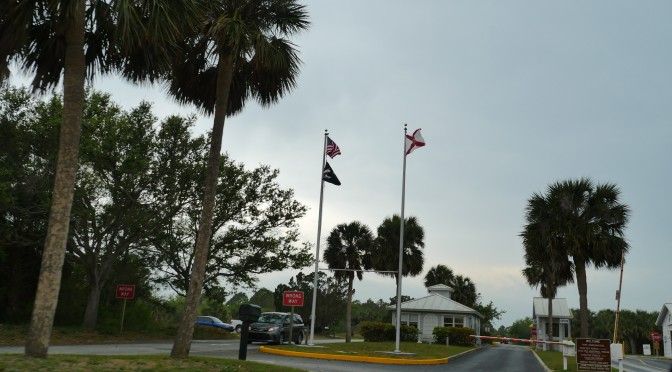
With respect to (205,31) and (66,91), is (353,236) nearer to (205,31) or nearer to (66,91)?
(205,31)

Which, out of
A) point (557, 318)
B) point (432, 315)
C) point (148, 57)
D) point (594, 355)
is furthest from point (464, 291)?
point (148, 57)

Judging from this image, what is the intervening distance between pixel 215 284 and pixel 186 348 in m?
21.7

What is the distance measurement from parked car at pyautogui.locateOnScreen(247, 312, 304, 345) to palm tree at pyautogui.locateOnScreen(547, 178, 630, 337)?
12773 mm

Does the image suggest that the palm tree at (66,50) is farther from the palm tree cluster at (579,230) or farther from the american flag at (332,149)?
the palm tree cluster at (579,230)

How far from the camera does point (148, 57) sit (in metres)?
10.5

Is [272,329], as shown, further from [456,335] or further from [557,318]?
[557,318]

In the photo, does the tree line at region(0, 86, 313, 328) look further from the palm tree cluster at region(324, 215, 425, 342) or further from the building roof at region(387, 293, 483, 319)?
the building roof at region(387, 293, 483, 319)

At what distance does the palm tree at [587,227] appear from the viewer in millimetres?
19891

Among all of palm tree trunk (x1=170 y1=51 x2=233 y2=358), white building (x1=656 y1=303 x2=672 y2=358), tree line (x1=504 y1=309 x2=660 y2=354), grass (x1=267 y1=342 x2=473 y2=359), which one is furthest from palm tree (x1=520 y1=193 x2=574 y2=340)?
tree line (x1=504 y1=309 x2=660 y2=354)

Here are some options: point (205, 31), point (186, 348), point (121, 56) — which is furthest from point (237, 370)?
point (205, 31)

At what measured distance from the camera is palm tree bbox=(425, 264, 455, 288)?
69.8 meters

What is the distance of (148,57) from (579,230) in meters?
17.1

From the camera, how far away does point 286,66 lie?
43.2 feet

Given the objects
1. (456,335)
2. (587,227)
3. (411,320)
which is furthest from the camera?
(411,320)
